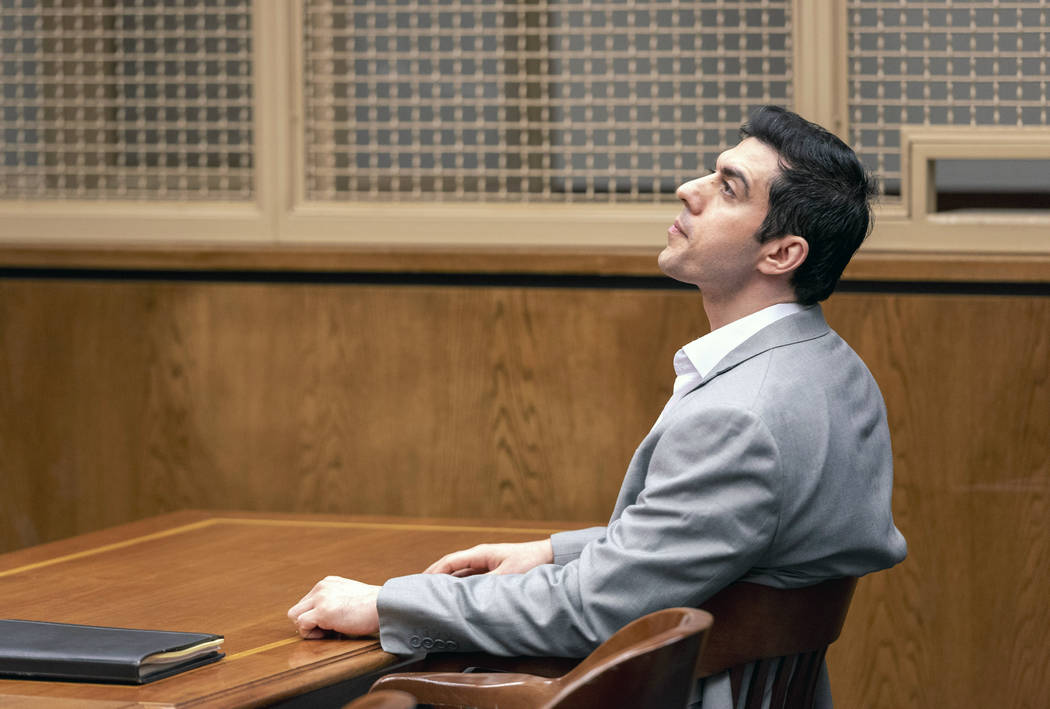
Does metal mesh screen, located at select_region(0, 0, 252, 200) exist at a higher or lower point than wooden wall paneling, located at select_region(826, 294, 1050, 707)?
higher

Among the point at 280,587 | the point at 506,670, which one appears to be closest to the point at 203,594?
the point at 280,587

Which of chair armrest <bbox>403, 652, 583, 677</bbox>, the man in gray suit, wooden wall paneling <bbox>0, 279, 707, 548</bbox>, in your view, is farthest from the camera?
wooden wall paneling <bbox>0, 279, 707, 548</bbox>

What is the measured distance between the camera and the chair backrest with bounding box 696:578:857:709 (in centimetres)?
186

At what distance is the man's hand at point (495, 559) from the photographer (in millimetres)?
2232

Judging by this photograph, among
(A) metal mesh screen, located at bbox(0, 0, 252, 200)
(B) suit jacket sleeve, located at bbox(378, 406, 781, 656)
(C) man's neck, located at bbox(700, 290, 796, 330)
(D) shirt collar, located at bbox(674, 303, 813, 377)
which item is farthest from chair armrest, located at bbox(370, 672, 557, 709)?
(A) metal mesh screen, located at bbox(0, 0, 252, 200)

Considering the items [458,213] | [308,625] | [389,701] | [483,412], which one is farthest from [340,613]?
[458,213]

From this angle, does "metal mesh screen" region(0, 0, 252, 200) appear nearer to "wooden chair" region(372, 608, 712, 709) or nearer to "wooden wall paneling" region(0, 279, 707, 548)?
"wooden wall paneling" region(0, 279, 707, 548)

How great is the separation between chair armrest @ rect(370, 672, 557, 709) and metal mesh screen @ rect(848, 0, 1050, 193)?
1932 mm

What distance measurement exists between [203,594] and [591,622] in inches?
27.0

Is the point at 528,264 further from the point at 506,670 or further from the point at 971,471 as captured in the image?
the point at 506,670

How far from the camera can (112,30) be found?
3689 millimetres

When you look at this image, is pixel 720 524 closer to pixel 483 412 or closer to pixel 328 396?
pixel 483 412

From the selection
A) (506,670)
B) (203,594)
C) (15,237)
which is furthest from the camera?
(15,237)

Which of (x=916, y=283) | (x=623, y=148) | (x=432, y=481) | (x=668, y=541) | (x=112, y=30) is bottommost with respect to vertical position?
(x=432, y=481)
